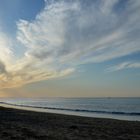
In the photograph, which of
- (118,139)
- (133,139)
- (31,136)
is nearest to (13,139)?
(31,136)

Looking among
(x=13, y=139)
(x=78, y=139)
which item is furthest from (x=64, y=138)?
(x=13, y=139)

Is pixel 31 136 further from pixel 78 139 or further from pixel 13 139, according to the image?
pixel 78 139

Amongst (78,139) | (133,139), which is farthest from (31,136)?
(133,139)

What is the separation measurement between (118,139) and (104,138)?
2.51ft

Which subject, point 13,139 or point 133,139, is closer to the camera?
point 13,139

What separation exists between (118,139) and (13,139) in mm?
5669

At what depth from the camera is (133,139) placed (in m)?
14.2

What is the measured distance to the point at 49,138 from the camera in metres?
13.3

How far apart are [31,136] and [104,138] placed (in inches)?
158

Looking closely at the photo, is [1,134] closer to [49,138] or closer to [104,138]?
[49,138]

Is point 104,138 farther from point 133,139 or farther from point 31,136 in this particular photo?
point 31,136

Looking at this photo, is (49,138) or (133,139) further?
(133,139)

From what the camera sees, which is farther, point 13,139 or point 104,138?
point 104,138

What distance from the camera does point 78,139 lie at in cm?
1347
